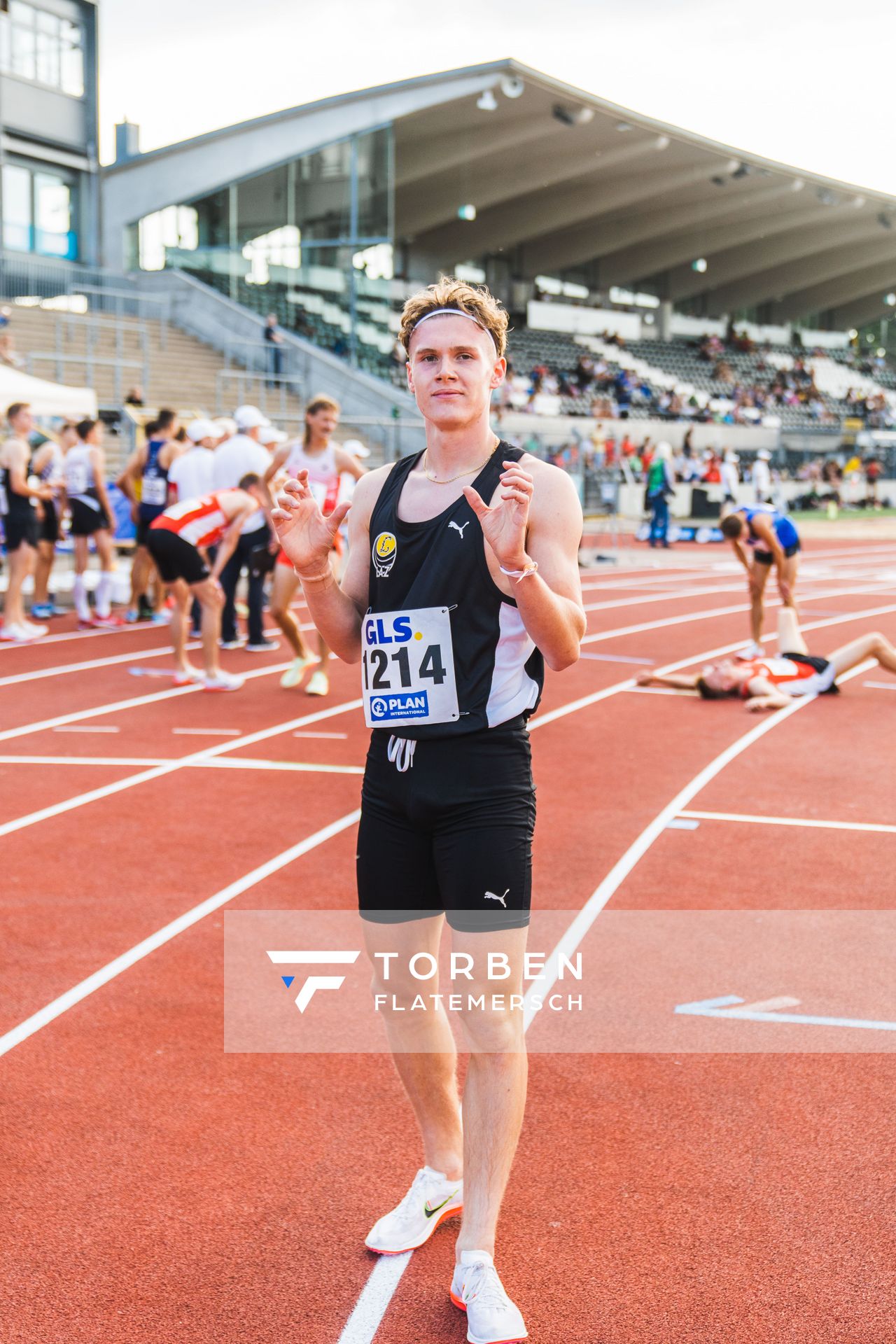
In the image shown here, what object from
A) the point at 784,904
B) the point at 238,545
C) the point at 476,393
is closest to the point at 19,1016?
the point at 476,393

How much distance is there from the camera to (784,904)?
5.37 metres

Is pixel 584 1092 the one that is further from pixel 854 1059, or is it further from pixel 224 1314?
pixel 224 1314

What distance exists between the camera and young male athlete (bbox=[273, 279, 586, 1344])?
2.71m

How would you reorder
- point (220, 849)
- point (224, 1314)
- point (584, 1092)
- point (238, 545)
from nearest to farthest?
point (224, 1314) < point (584, 1092) < point (220, 849) < point (238, 545)

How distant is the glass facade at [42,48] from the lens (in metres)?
32.0

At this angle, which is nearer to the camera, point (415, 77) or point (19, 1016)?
point (19, 1016)

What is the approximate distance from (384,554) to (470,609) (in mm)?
266

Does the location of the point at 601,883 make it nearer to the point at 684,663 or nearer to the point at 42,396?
the point at 684,663

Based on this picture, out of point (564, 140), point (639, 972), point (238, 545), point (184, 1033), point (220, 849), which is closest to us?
point (184, 1033)

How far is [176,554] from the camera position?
31.4 ft

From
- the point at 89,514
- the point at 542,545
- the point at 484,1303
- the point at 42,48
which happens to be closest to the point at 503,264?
the point at 42,48

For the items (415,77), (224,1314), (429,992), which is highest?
(415,77)

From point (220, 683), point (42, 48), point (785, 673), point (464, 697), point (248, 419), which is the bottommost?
point (220, 683)

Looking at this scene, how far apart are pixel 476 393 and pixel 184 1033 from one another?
2.42 meters
